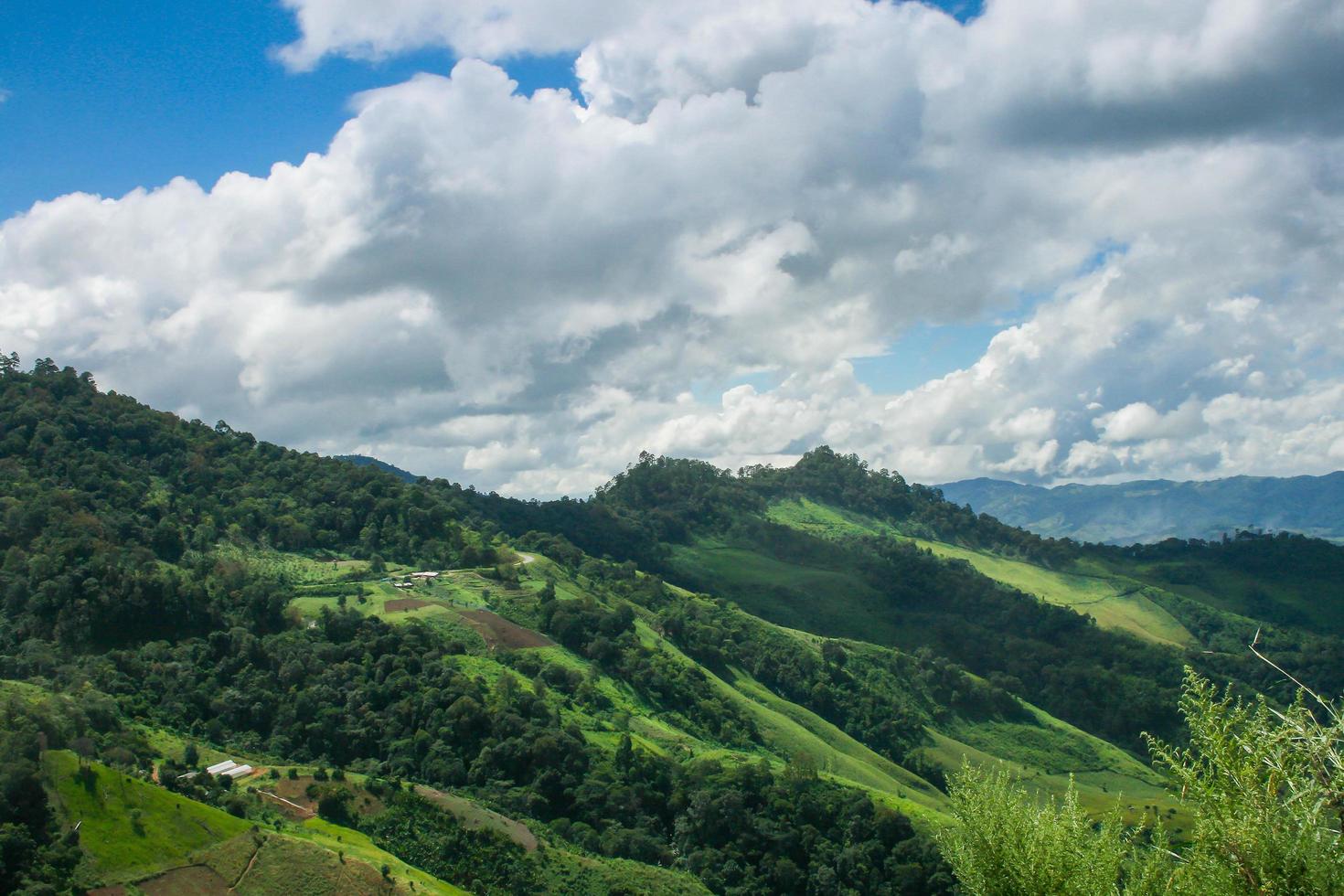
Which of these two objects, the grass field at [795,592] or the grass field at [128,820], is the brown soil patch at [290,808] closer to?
the grass field at [128,820]

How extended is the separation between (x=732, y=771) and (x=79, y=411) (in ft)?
350

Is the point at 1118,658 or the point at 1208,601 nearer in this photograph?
the point at 1118,658

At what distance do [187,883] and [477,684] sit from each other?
129 feet

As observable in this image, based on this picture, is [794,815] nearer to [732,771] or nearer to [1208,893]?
[732,771]

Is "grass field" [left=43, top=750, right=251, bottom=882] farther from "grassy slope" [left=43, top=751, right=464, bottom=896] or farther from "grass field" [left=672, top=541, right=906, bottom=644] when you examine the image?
"grass field" [left=672, top=541, right=906, bottom=644]

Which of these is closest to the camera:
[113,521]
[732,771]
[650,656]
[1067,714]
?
[732,771]

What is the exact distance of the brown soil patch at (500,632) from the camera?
341ft

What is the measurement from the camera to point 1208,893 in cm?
1827

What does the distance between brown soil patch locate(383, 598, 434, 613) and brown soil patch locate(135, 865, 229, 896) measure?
53898mm

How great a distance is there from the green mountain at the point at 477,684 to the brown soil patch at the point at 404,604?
2.28 ft

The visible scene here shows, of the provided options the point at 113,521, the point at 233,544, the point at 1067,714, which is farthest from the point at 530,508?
the point at 1067,714

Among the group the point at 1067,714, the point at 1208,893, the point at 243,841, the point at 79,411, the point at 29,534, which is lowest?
the point at 1067,714

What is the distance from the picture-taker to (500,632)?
106 m

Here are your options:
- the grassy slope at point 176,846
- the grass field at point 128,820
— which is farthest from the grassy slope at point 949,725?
the grass field at point 128,820
